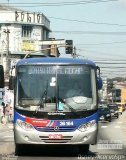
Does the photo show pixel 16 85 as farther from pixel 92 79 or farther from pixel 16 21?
pixel 16 21

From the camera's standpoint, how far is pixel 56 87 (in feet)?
57.3

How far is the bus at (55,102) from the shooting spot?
16875mm

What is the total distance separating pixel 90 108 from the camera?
1730 centimetres

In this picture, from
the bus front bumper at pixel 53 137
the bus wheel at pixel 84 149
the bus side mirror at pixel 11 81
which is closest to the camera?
the bus front bumper at pixel 53 137

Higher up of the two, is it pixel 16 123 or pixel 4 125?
pixel 16 123

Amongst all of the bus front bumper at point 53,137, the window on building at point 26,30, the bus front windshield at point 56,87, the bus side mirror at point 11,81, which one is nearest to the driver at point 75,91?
the bus front windshield at point 56,87

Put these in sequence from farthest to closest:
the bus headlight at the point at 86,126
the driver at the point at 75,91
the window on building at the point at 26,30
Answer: the window on building at the point at 26,30
the driver at the point at 75,91
the bus headlight at the point at 86,126

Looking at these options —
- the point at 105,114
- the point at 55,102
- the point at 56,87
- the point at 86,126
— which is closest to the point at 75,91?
the point at 56,87

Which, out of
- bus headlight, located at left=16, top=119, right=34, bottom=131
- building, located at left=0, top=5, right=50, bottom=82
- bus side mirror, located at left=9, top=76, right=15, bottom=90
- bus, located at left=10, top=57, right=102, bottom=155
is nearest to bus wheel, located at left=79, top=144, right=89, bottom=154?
bus, located at left=10, top=57, right=102, bottom=155

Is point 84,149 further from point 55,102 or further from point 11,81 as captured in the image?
point 11,81

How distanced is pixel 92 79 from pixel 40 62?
177 cm

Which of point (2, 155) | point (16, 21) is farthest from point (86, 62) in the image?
point (16, 21)

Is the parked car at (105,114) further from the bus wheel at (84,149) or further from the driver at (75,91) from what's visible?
the driver at (75,91)

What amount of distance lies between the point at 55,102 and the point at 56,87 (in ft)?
1.68
